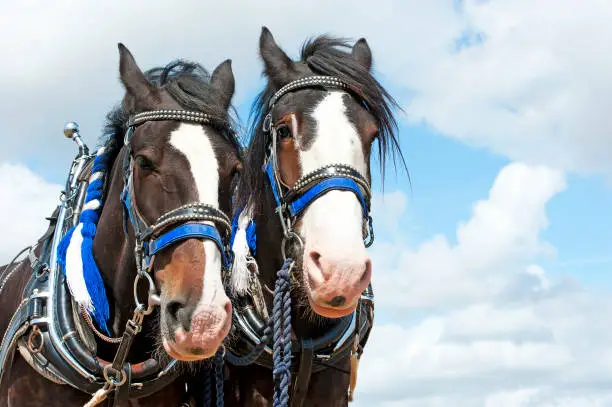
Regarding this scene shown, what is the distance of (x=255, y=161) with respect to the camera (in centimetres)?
621

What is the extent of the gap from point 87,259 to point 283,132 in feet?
5.03

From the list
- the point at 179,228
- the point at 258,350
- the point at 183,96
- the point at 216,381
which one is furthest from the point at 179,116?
the point at 216,381

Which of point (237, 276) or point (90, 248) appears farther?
point (237, 276)

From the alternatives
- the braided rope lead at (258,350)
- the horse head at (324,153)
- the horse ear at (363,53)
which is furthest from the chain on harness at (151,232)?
the horse ear at (363,53)

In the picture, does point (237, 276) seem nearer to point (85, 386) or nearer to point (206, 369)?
point (206, 369)

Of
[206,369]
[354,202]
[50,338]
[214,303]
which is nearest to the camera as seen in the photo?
[214,303]

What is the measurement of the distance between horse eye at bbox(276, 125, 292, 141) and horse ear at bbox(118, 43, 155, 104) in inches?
34.4

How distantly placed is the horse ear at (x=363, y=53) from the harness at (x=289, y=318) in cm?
72

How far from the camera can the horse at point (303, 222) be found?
5109 millimetres

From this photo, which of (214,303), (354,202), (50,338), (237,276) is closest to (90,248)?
(50,338)

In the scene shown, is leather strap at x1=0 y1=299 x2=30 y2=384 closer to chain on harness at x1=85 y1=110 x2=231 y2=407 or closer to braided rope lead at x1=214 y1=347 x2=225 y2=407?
chain on harness at x1=85 y1=110 x2=231 y2=407

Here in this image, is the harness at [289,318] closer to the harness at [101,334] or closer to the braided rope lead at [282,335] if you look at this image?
the braided rope lead at [282,335]

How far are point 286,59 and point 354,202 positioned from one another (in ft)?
5.22

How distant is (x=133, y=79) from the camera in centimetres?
565
